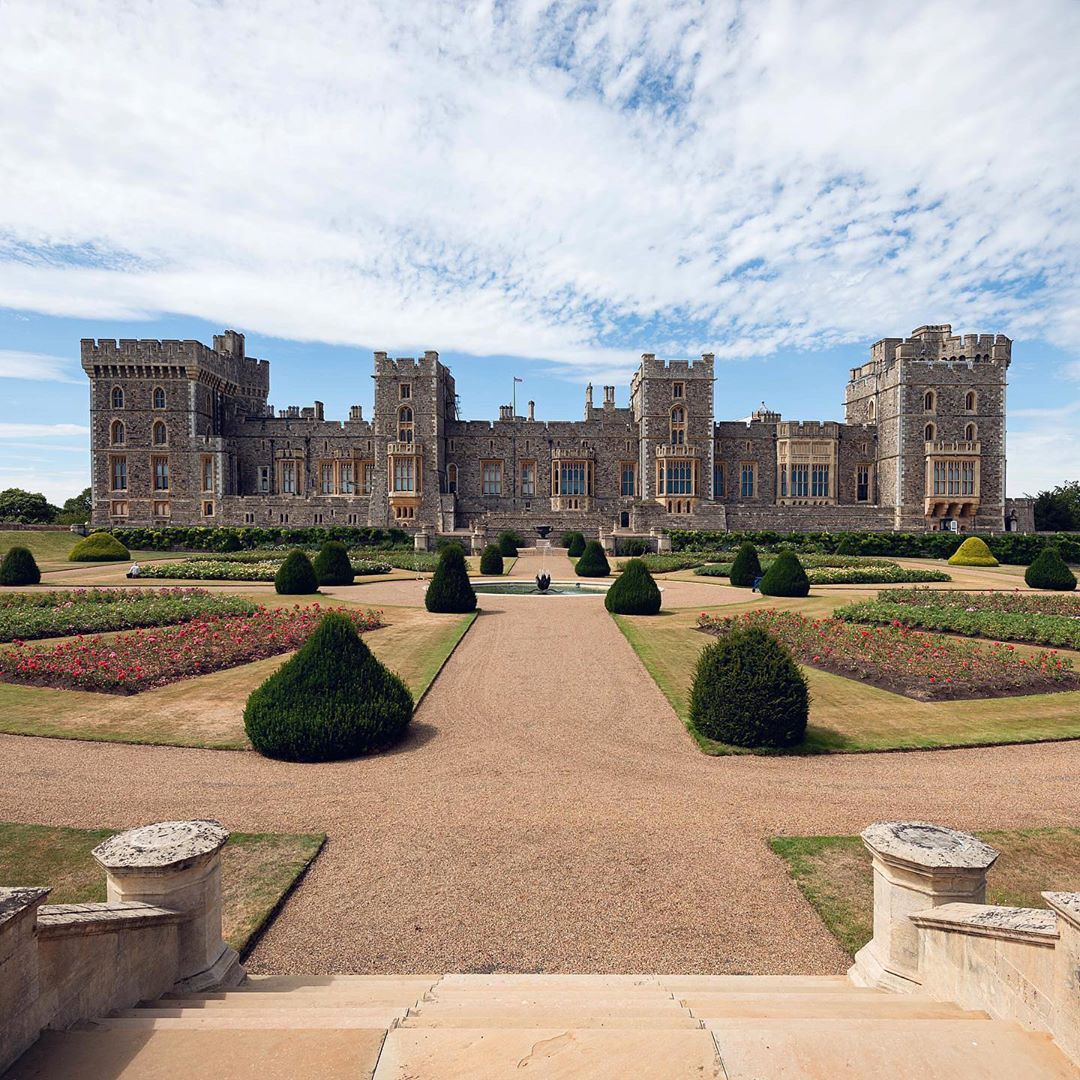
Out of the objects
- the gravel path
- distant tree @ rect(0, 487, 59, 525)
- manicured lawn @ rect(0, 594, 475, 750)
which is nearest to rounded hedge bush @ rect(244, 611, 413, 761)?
the gravel path

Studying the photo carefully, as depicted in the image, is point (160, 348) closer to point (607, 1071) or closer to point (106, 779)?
point (106, 779)

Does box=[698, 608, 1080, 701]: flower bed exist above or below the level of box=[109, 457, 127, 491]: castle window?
below

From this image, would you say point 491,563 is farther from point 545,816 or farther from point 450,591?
point 545,816

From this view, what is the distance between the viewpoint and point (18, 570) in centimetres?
2395

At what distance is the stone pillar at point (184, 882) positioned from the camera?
3.96 m

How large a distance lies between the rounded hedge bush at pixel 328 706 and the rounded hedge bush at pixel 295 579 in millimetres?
13478

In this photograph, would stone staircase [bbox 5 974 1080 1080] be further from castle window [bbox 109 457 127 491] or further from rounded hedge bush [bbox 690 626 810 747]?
castle window [bbox 109 457 127 491]

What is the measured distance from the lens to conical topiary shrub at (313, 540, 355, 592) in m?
24.5

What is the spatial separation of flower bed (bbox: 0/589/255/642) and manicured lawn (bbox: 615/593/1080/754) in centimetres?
1121

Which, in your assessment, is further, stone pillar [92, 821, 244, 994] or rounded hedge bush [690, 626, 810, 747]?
rounded hedge bush [690, 626, 810, 747]

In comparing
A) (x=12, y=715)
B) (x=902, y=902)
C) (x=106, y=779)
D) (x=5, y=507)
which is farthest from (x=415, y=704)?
(x=5, y=507)

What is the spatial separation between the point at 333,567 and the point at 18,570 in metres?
10.4

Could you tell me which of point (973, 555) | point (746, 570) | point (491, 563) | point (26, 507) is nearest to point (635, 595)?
point (746, 570)

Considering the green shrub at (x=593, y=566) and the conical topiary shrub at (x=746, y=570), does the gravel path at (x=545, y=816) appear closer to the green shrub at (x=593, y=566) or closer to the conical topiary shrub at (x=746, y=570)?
the conical topiary shrub at (x=746, y=570)
